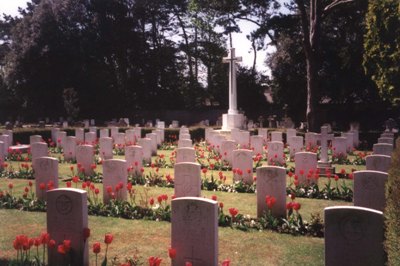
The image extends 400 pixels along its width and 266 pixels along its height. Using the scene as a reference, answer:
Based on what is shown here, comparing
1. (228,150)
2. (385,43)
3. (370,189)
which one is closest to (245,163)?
(228,150)

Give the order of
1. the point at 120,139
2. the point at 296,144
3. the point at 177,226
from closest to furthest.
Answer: the point at 177,226
the point at 296,144
the point at 120,139

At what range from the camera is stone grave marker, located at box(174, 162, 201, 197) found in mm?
Result: 8758

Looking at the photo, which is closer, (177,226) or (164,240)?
(177,226)

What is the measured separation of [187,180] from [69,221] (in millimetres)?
3475

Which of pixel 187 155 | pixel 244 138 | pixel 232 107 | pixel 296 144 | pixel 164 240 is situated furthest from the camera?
pixel 232 107

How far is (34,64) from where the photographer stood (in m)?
38.5

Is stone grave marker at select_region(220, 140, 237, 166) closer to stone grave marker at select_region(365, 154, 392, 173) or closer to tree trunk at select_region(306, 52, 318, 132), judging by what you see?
stone grave marker at select_region(365, 154, 392, 173)

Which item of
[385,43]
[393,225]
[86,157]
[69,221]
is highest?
[385,43]

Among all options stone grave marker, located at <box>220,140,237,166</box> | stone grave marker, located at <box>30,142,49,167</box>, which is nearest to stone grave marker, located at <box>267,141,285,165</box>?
stone grave marker, located at <box>220,140,237,166</box>

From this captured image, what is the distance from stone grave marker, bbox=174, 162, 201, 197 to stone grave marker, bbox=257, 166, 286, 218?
1.38 m

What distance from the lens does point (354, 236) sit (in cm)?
484

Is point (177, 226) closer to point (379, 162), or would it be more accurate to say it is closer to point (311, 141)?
point (379, 162)

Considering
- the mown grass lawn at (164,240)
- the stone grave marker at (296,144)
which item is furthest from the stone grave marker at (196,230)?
the stone grave marker at (296,144)

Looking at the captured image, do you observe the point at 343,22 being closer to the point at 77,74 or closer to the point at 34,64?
the point at 77,74
